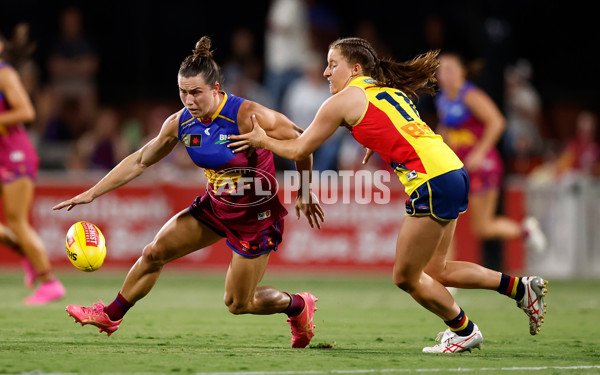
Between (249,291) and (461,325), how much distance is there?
4.87ft

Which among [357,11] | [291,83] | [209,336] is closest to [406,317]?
[209,336]

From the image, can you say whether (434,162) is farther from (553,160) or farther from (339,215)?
(553,160)

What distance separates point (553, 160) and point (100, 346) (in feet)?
33.3

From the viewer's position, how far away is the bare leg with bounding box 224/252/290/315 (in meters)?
6.60

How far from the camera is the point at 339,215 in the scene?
12758 mm

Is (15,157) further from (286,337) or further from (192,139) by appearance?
(286,337)

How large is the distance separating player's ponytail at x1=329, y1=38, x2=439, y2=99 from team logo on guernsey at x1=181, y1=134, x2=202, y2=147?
44.1 inches

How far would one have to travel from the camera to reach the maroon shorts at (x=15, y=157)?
949cm

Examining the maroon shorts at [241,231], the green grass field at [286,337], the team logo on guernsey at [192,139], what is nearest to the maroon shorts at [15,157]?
the green grass field at [286,337]

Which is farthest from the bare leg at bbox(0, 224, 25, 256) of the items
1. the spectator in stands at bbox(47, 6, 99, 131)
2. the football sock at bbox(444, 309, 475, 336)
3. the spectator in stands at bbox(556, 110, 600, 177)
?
the spectator in stands at bbox(556, 110, 600, 177)

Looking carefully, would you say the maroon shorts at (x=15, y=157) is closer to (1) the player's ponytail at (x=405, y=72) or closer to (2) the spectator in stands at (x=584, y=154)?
(1) the player's ponytail at (x=405, y=72)

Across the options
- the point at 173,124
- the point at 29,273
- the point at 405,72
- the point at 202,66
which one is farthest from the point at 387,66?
the point at 29,273

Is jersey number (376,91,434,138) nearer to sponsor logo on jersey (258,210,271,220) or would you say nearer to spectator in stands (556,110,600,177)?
sponsor logo on jersey (258,210,271,220)

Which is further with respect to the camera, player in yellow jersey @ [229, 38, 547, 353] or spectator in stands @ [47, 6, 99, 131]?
spectator in stands @ [47, 6, 99, 131]
